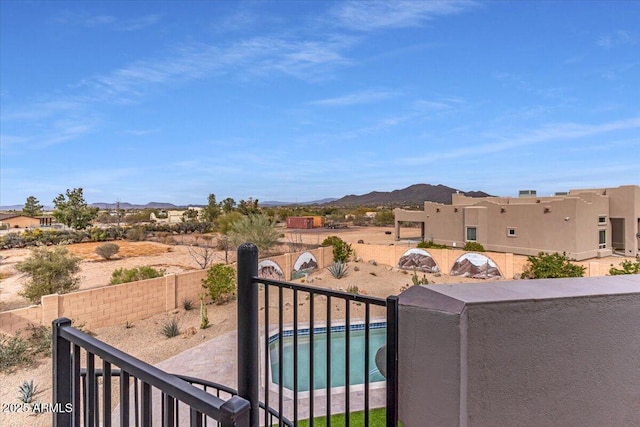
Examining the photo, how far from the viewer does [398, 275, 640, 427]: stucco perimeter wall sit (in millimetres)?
1171

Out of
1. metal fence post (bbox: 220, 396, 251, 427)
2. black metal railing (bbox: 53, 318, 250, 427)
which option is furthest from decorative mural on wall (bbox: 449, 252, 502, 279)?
metal fence post (bbox: 220, 396, 251, 427)

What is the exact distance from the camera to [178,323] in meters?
9.05

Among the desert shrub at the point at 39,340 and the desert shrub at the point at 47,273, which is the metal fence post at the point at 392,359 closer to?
the desert shrub at the point at 39,340

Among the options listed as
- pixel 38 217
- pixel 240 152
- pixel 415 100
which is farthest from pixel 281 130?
pixel 38 217

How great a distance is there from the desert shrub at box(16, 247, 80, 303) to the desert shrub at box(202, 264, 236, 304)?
12.2 feet

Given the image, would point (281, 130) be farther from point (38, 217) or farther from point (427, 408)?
point (38, 217)

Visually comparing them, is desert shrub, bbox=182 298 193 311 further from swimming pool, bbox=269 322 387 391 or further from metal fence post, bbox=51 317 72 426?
metal fence post, bbox=51 317 72 426

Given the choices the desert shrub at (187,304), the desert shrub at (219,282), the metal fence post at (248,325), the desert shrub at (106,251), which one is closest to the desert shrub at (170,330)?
the desert shrub at (187,304)

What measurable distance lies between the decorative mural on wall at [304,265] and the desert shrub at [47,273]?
23.1ft

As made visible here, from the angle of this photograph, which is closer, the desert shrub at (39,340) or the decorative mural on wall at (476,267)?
the desert shrub at (39,340)

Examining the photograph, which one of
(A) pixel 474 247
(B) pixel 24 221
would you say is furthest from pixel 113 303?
(B) pixel 24 221

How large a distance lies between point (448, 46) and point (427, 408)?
1282cm

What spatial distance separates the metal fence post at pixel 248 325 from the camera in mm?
1344

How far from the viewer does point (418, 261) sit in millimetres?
15281
